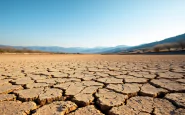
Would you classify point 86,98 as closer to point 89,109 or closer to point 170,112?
point 89,109

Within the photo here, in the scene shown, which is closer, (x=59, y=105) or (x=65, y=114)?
(x=65, y=114)

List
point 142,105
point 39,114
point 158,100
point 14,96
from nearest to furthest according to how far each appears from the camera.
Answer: point 39,114
point 142,105
point 158,100
point 14,96

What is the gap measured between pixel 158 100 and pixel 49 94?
116 cm

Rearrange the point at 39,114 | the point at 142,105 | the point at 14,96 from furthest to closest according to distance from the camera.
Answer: the point at 14,96 → the point at 142,105 → the point at 39,114

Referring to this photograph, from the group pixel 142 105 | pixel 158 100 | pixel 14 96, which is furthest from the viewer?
pixel 14 96

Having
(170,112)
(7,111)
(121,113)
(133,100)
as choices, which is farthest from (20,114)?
(170,112)

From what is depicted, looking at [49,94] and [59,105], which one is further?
[49,94]

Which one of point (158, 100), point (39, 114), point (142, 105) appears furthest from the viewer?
point (158, 100)

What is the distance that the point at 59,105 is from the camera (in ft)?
4.42

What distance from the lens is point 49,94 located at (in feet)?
5.45

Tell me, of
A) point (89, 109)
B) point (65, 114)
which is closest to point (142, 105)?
point (89, 109)

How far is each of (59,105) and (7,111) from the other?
43 cm

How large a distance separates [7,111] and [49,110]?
0.36 m

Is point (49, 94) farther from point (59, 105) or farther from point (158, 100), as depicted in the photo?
point (158, 100)
